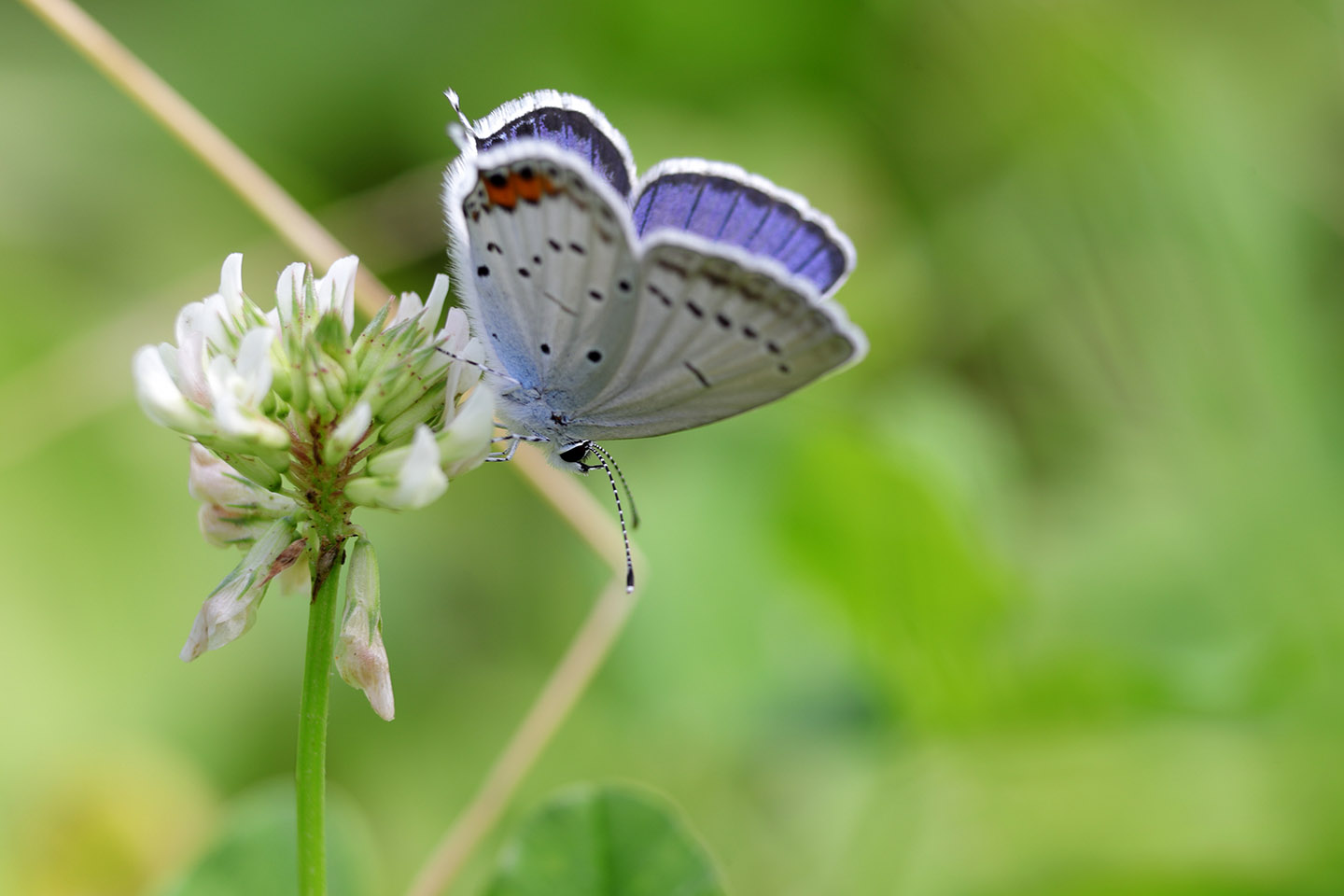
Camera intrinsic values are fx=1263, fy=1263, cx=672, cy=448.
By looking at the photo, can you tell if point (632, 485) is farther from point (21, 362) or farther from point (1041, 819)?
point (21, 362)

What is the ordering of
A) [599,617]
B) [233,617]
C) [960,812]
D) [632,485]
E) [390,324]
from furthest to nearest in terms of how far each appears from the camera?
[632,485] < [960,812] < [599,617] < [390,324] < [233,617]

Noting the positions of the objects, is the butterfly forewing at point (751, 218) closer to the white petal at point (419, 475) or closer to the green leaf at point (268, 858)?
the white petal at point (419, 475)

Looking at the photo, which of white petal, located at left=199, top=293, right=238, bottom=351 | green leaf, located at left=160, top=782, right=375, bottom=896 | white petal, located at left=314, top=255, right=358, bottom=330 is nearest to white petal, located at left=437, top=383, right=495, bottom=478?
white petal, located at left=314, top=255, right=358, bottom=330

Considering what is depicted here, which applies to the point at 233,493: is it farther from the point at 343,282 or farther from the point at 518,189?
the point at 518,189

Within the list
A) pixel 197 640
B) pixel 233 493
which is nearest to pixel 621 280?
pixel 233 493

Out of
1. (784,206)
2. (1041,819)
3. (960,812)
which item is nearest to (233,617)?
(784,206)

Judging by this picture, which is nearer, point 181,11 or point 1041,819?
point 1041,819

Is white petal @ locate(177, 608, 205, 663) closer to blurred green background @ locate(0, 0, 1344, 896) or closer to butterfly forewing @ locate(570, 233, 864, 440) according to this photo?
butterfly forewing @ locate(570, 233, 864, 440)
